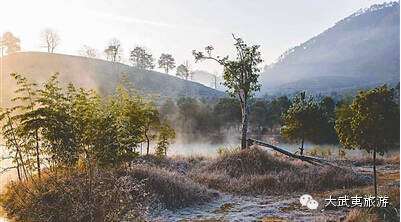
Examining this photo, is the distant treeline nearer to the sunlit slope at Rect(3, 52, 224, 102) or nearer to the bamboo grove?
the sunlit slope at Rect(3, 52, 224, 102)

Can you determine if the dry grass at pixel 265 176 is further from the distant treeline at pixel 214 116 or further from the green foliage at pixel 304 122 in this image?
the distant treeline at pixel 214 116

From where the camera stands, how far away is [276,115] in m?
36.5

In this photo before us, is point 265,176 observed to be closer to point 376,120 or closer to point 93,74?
point 376,120

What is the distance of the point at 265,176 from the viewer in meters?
9.70

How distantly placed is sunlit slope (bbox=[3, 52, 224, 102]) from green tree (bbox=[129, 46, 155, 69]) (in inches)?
69.2

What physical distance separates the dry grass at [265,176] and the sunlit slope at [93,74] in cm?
4549

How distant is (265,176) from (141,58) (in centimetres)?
6169

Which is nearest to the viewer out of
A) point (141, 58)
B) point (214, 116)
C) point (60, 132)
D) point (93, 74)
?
point (60, 132)

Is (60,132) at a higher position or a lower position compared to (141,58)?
lower

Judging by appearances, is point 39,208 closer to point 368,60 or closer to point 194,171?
point 194,171

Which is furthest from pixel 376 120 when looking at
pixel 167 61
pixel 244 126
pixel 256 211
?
pixel 167 61

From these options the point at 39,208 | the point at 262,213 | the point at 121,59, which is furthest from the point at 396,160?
the point at 121,59

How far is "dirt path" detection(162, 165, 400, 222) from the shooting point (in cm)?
652

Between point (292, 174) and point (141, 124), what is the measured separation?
538cm
